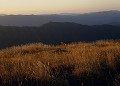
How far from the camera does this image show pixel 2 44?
94.9 m

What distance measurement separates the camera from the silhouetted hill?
107 m

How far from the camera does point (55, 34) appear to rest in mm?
129500

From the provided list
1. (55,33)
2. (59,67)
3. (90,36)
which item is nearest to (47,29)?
(55,33)

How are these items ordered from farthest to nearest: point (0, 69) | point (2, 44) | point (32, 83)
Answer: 1. point (2, 44)
2. point (0, 69)
3. point (32, 83)

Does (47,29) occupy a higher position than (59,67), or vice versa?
(59,67)

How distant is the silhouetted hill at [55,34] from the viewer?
106650 mm

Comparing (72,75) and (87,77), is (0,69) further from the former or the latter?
(87,77)

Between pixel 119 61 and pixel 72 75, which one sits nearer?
pixel 72 75

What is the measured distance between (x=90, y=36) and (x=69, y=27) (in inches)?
885

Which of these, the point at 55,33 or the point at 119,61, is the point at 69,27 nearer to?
the point at 55,33

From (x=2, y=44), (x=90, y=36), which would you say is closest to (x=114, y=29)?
(x=90, y=36)

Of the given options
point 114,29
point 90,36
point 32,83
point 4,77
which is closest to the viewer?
point 32,83

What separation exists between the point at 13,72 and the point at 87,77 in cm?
160

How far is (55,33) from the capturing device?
5157 inches
